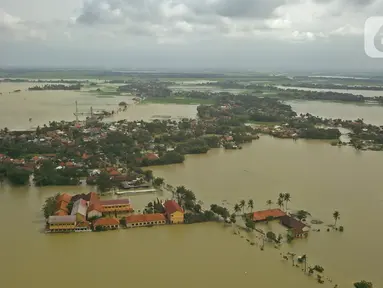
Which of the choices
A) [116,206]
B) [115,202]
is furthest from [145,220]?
[115,202]

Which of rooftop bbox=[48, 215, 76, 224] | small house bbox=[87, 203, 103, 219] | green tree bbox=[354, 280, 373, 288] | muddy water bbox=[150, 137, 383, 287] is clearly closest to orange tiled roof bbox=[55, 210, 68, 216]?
rooftop bbox=[48, 215, 76, 224]

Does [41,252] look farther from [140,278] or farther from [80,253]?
[140,278]

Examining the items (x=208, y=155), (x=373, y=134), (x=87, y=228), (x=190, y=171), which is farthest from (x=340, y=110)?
(x=87, y=228)

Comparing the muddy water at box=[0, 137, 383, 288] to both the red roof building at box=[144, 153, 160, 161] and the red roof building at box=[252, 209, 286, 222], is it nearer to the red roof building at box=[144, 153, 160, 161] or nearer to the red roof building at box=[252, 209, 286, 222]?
the red roof building at box=[252, 209, 286, 222]

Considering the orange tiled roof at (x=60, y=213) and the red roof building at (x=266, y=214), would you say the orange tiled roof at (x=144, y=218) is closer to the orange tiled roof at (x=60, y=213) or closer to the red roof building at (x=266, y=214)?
the orange tiled roof at (x=60, y=213)

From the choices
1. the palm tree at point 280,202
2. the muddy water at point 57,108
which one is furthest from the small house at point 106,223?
the muddy water at point 57,108
